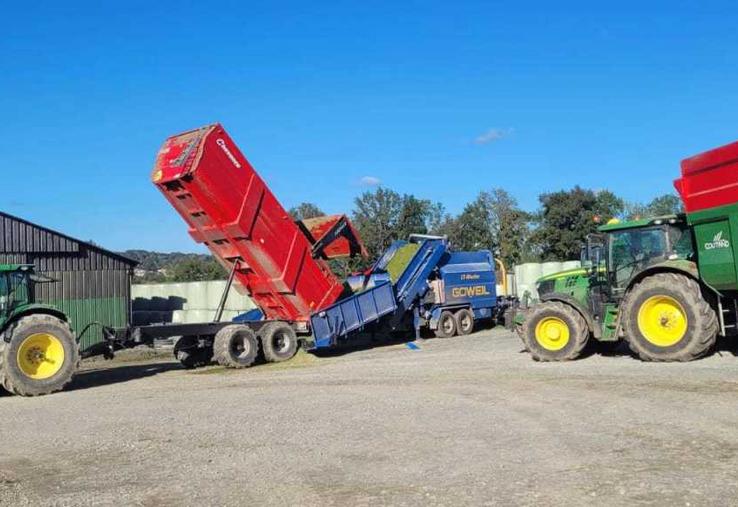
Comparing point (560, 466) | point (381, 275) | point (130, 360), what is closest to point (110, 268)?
point (130, 360)

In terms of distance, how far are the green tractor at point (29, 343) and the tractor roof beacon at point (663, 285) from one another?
26.9 feet

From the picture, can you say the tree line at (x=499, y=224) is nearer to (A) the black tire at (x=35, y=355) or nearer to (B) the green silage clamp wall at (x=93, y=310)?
(B) the green silage clamp wall at (x=93, y=310)

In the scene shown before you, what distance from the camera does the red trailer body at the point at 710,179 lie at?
34.7 feet

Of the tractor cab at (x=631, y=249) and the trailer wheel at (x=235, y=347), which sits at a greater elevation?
the tractor cab at (x=631, y=249)

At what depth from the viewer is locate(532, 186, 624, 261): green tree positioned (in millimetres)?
44906

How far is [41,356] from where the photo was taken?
12.5 meters

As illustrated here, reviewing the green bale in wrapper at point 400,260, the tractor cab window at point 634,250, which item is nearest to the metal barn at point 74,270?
the green bale in wrapper at point 400,260

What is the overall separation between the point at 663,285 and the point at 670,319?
558mm

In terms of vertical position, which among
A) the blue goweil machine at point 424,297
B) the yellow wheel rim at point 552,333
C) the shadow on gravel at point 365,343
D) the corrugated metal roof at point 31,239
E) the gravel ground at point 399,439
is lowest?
the gravel ground at point 399,439

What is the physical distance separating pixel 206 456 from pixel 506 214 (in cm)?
4122

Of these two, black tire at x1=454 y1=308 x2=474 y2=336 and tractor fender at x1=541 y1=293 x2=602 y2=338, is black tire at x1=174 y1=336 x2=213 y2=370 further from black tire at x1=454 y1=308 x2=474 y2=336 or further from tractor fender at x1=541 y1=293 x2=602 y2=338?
tractor fender at x1=541 y1=293 x2=602 y2=338

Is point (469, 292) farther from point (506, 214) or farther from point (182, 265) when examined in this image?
point (182, 265)

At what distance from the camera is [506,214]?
153 feet

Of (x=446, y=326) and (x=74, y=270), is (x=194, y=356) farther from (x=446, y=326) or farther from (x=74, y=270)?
(x=74, y=270)
